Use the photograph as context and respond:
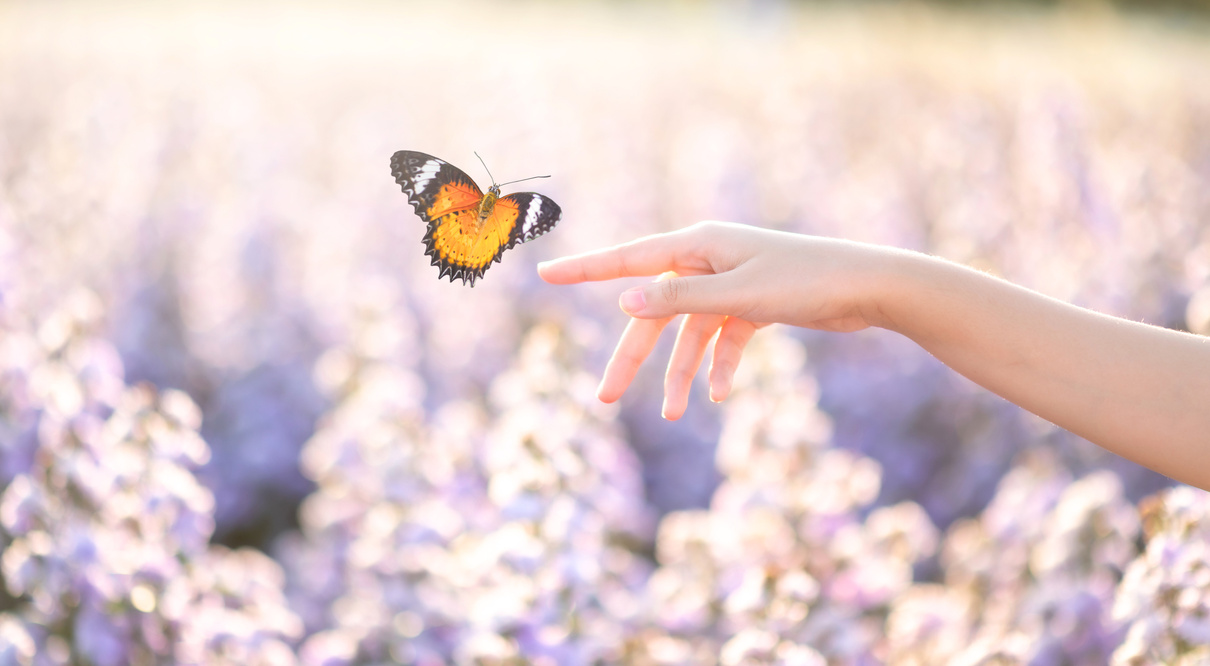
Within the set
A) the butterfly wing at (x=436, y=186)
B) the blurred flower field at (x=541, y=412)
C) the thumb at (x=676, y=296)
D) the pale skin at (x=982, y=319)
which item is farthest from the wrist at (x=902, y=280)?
the blurred flower field at (x=541, y=412)

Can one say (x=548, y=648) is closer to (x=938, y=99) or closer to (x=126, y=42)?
(x=938, y=99)

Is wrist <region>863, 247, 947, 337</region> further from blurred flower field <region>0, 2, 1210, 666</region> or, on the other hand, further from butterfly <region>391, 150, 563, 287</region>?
blurred flower field <region>0, 2, 1210, 666</region>

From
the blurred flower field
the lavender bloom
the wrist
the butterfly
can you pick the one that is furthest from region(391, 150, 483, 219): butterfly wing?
the lavender bloom

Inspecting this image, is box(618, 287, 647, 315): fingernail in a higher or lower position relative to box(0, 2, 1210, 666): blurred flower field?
higher

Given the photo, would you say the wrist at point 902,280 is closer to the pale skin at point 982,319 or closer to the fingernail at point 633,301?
the pale skin at point 982,319

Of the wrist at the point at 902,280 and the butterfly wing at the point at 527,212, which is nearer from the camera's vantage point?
the butterfly wing at the point at 527,212

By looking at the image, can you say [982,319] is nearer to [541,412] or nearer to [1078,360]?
[1078,360]

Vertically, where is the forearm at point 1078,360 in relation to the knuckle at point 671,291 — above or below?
below
